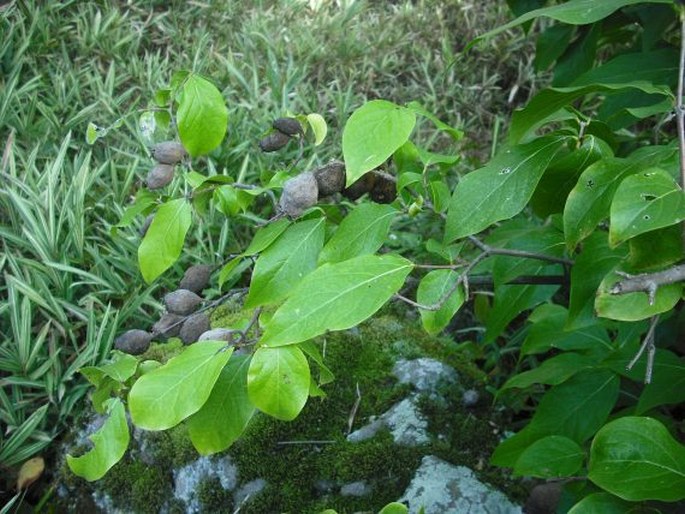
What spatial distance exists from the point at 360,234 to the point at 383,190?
7.1 inches

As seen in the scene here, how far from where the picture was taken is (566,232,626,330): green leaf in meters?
1.03

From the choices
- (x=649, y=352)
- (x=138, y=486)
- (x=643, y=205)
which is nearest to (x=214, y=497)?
(x=138, y=486)

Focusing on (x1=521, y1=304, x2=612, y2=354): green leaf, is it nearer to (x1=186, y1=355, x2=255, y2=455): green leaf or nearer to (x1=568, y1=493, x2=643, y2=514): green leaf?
(x1=568, y1=493, x2=643, y2=514): green leaf

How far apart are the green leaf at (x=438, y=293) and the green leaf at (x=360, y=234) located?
0.09 meters

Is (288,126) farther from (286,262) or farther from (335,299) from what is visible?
(335,299)

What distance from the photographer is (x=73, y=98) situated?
12.7 ft

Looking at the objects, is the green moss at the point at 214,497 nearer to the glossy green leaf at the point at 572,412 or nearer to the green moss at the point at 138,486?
the green moss at the point at 138,486

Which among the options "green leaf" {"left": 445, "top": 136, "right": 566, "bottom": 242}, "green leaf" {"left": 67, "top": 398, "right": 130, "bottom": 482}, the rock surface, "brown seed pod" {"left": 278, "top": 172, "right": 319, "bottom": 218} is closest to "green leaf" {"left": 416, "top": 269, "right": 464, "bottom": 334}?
"green leaf" {"left": 445, "top": 136, "right": 566, "bottom": 242}

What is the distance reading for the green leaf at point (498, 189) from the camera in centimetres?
96

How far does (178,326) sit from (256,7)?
3853 mm

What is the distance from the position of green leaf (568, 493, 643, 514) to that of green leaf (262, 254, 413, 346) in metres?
0.44

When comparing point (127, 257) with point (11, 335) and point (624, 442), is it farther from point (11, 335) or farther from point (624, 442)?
point (624, 442)

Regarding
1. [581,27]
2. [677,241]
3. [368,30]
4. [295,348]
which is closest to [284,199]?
[295,348]

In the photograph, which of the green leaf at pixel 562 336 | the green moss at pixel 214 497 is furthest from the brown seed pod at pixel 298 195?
the green moss at pixel 214 497
